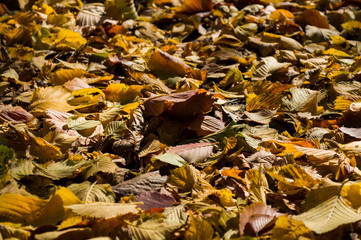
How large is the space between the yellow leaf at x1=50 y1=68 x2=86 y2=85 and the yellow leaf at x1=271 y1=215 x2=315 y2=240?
109 centimetres

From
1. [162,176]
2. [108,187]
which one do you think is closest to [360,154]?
[162,176]

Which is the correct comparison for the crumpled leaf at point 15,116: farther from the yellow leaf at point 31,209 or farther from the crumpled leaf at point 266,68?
the crumpled leaf at point 266,68

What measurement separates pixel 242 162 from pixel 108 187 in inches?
16.5

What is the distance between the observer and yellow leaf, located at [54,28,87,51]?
6.35 feet

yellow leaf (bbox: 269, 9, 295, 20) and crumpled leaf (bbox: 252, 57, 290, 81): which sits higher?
yellow leaf (bbox: 269, 9, 295, 20)

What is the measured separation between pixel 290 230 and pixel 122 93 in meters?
0.88

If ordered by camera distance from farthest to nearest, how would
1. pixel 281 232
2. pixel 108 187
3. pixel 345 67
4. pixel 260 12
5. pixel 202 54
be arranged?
pixel 260 12
pixel 202 54
pixel 345 67
pixel 108 187
pixel 281 232

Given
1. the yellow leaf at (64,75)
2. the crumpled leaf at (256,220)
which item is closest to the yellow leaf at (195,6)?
the yellow leaf at (64,75)

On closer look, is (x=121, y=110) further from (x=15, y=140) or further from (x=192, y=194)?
(x=192, y=194)

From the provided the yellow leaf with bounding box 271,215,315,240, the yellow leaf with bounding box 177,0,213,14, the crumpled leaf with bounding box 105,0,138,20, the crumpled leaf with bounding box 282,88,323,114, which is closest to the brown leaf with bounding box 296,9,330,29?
the yellow leaf with bounding box 177,0,213,14

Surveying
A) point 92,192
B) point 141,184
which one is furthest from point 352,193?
point 92,192

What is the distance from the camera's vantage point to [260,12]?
8.25 ft

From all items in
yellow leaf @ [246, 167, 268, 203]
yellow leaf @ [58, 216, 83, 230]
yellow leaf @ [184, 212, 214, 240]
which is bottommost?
yellow leaf @ [246, 167, 268, 203]

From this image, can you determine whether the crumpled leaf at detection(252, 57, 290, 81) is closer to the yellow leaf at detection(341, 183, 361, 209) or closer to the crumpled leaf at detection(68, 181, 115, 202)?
the yellow leaf at detection(341, 183, 361, 209)
